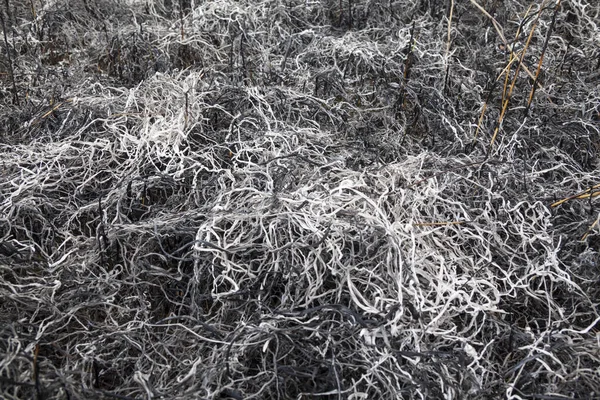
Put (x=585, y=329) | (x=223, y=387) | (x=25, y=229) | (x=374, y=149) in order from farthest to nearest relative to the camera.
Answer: (x=374, y=149)
(x=25, y=229)
(x=585, y=329)
(x=223, y=387)

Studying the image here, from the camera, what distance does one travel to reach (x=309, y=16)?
8.04 feet

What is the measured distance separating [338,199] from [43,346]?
81 cm

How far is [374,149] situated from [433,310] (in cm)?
68

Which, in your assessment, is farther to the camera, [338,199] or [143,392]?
[338,199]

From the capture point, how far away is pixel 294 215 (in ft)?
4.83

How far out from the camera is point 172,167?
171cm

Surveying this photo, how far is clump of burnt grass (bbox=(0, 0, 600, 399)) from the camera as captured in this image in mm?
1296

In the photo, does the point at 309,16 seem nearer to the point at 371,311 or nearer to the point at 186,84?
the point at 186,84

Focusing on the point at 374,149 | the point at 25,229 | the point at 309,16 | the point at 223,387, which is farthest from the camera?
the point at 309,16

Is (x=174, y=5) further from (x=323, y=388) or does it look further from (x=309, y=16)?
(x=323, y=388)

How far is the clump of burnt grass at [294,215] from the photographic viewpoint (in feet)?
4.25

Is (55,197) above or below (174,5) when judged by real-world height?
below

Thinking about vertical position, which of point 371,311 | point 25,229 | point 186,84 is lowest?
point 371,311

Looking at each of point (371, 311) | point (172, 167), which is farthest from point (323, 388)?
point (172, 167)
